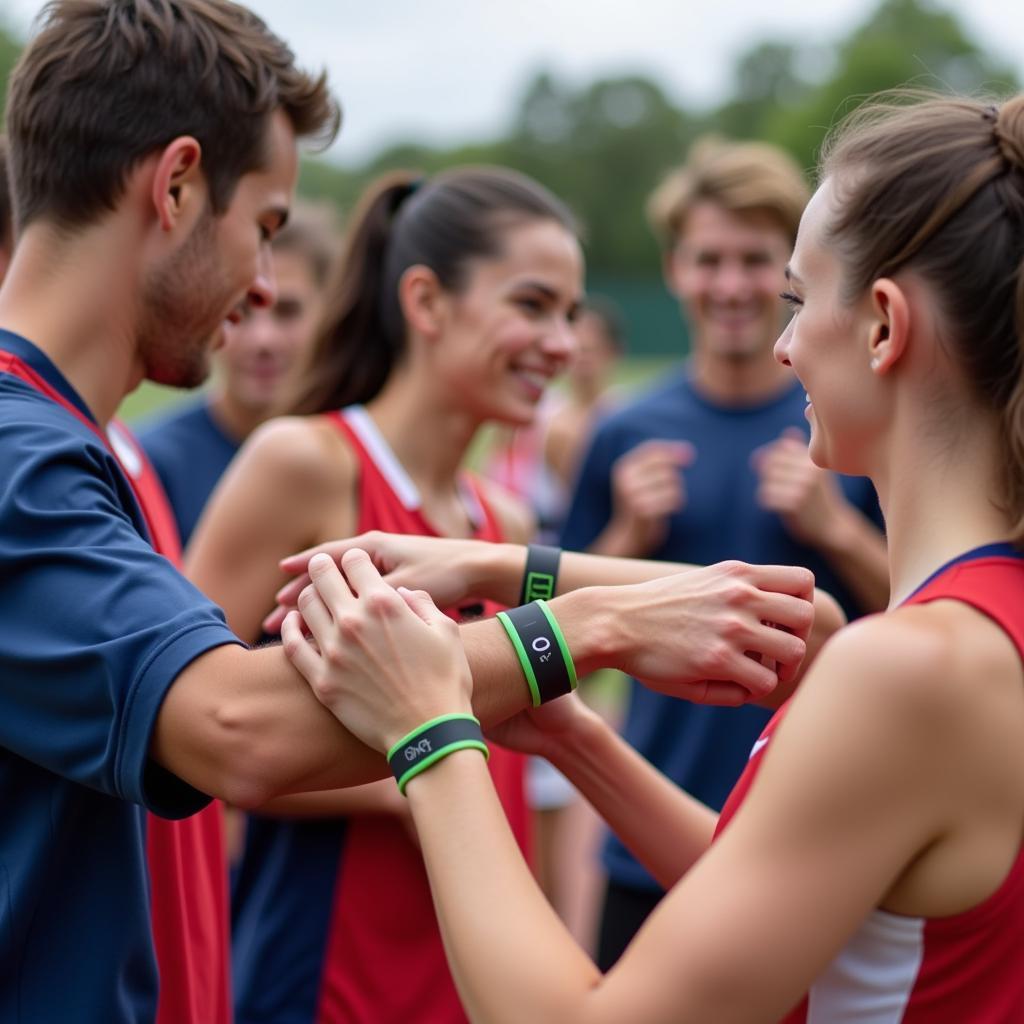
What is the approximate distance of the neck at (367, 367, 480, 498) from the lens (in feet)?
11.1

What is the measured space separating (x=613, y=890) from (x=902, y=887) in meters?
2.71

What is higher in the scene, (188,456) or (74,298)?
(74,298)

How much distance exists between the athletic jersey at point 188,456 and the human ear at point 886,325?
322 cm

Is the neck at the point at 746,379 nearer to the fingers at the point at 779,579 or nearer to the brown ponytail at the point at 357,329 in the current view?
the brown ponytail at the point at 357,329

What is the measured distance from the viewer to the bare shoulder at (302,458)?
3.13 meters

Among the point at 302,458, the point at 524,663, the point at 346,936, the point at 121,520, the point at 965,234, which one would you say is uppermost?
the point at 965,234

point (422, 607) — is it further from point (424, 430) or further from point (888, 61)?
point (888, 61)

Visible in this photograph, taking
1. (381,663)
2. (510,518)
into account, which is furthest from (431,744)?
(510,518)

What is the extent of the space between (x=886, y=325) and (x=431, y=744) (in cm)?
Result: 77

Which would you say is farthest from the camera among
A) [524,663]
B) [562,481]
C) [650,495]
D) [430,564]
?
[562,481]

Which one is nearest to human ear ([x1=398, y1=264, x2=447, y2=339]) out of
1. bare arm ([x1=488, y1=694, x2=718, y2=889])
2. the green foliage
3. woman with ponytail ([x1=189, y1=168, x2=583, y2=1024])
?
woman with ponytail ([x1=189, y1=168, x2=583, y2=1024])

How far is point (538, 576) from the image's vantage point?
2469mm

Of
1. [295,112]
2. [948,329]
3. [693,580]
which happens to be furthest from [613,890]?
[948,329]

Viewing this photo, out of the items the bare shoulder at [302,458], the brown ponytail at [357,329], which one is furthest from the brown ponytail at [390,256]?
the bare shoulder at [302,458]
